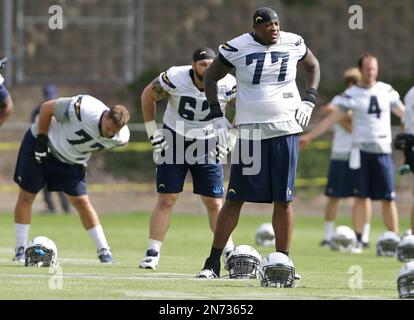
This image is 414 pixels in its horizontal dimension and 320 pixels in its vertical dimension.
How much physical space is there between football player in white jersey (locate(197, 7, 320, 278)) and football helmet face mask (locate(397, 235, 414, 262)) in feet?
10.6

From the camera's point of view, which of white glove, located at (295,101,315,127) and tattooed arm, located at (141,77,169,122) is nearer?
white glove, located at (295,101,315,127)

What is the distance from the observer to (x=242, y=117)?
1038cm

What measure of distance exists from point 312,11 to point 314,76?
64.7 feet

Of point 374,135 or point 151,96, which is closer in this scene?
point 151,96

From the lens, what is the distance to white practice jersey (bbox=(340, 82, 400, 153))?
15.8m

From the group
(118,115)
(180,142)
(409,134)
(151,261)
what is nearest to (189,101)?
(180,142)

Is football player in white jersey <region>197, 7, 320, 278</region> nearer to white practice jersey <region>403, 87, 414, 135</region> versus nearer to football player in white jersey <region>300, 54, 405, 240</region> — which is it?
white practice jersey <region>403, 87, 414, 135</region>

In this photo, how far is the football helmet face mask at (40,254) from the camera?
11.4m

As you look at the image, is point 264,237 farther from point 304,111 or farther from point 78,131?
point 304,111

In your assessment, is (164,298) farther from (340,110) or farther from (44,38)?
(44,38)

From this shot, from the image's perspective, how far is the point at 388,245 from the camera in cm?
1460

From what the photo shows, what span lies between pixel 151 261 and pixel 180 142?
1.10 m

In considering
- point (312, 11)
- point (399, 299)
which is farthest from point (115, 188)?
point (399, 299)

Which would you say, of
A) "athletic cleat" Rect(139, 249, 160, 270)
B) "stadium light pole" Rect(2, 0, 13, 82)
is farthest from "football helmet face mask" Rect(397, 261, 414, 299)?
"stadium light pole" Rect(2, 0, 13, 82)
